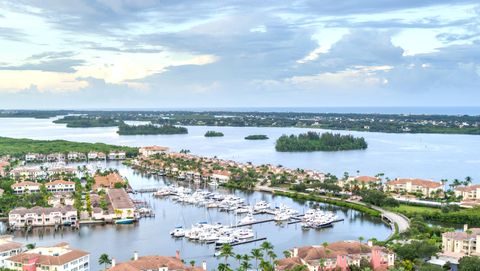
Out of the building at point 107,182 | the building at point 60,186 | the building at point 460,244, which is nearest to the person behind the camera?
the building at point 460,244

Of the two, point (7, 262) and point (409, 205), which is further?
point (409, 205)

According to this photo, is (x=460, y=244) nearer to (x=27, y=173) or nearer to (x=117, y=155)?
(x=27, y=173)

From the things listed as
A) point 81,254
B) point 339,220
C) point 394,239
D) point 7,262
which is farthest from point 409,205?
point 7,262

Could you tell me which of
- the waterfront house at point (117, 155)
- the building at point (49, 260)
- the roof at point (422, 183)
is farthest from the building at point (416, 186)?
the waterfront house at point (117, 155)

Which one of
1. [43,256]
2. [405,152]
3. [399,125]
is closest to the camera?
[43,256]

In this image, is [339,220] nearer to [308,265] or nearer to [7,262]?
[308,265]

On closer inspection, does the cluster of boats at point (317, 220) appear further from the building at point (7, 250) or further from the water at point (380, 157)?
the water at point (380, 157)
